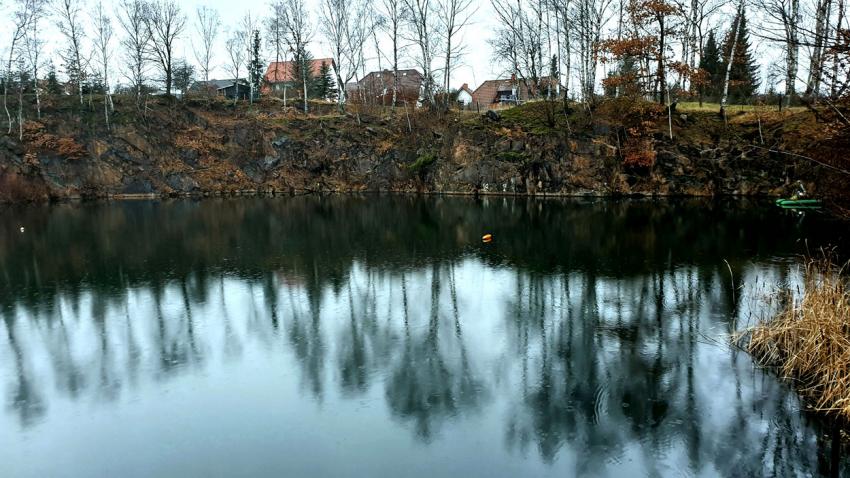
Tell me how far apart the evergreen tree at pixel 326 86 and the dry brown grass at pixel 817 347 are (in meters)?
59.7

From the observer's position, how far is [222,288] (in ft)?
57.3

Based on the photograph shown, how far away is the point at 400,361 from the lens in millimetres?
11602

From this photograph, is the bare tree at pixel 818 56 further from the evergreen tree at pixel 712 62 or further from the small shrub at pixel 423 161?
the evergreen tree at pixel 712 62

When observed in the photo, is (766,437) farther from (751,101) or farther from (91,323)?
(751,101)

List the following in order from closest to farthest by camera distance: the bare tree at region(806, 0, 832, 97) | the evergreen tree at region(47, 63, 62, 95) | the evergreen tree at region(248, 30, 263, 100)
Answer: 1. the bare tree at region(806, 0, 832, 97)
2. the evergreen tree at region(47, 63, 62, 95)
3. the evergreen tree at region(248, 30, 263, 100)

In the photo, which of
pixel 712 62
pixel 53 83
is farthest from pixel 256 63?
pixel 712 62

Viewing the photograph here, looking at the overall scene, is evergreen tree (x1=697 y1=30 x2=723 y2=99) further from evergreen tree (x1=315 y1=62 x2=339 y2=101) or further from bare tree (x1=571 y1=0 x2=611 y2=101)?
evergreen tree (x1=315 y1=62 x2=339 y2=101)

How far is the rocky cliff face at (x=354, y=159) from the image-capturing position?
1597 inches

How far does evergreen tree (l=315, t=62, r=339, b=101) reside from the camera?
65.2 metres

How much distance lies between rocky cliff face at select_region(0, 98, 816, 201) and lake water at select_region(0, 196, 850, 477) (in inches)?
656

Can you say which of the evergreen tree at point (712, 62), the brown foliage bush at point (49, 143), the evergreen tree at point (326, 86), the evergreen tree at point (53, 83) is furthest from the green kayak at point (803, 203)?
the evergreen tree at point (53, 83)

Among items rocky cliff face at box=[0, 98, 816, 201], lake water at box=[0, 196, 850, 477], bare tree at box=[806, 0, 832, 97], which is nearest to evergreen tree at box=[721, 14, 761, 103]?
rocky cliff face at box=[0, 98, 816, 201]

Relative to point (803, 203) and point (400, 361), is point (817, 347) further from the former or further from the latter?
point (803, 203)

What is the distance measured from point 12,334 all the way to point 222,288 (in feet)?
17.4
